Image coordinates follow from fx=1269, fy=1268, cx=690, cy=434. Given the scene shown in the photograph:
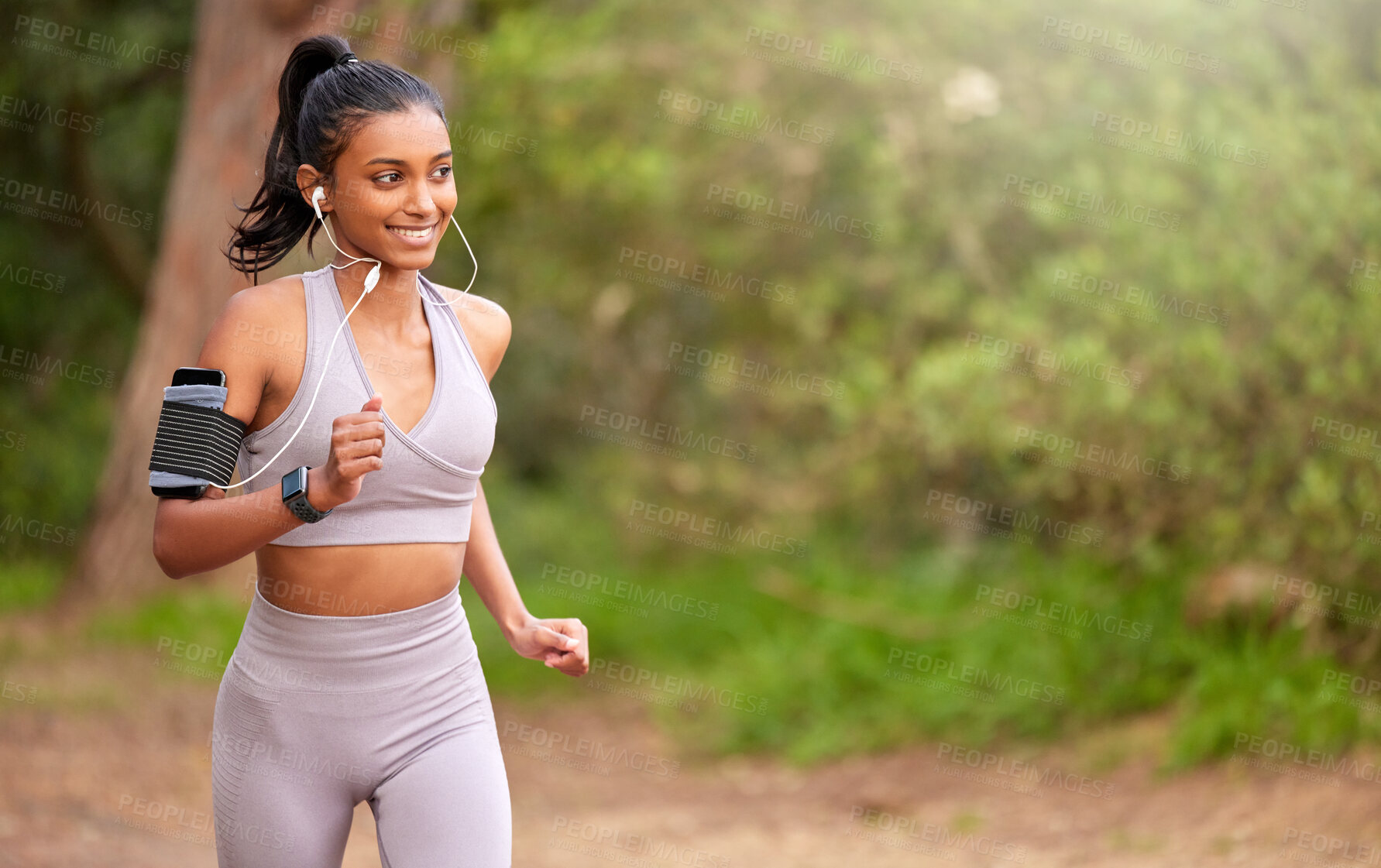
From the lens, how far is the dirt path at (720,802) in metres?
5.27

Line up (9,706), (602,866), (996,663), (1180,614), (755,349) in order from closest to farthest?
(602,866) < (9,706) < (1180,614) < (996,663) < (755,349)

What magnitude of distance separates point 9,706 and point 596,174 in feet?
14.5

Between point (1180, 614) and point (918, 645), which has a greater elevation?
point (1180, 614)

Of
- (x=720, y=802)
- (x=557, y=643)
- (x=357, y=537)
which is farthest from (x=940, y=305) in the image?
(x=357, y=537)

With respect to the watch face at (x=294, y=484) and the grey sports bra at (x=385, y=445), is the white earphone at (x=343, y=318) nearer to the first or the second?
the grey sports bra at (x=385, y=445)

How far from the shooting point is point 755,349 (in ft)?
32.3

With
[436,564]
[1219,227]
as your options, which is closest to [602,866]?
[436,564]

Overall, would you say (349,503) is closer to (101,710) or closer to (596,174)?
(101,710)

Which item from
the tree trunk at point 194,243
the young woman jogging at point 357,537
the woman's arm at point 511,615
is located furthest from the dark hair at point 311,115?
the tree trunk at point 194,243

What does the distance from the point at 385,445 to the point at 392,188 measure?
0.46m

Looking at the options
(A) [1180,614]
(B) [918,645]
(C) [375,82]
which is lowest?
(B) [918,645]

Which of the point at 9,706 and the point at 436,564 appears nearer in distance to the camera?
the point at 436,564

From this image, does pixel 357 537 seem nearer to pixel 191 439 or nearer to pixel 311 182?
pixel 191 439

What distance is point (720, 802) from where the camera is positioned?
6.77m
